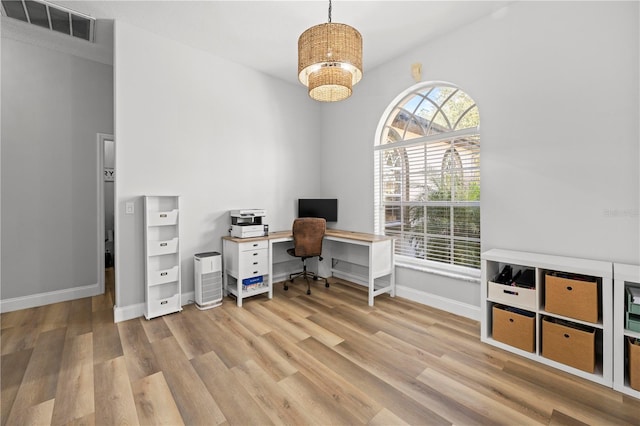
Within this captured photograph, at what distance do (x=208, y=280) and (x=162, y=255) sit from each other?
22.8 inches

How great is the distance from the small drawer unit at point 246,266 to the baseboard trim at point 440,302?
1728 millimetres

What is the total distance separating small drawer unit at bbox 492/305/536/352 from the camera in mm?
2229

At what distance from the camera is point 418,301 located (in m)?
3.43

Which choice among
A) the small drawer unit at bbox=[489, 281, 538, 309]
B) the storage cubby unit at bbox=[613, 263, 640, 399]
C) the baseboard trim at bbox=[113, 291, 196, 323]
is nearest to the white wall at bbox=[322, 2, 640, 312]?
the storage cubby unit at bbox=[613, 263, 640, 399]

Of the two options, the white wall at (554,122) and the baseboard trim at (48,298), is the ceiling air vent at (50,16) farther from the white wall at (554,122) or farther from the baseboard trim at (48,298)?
the white wall at (554,122)

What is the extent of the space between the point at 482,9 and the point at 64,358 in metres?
4.81

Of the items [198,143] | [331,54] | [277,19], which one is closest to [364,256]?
[198,143]

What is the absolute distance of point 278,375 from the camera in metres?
2.03

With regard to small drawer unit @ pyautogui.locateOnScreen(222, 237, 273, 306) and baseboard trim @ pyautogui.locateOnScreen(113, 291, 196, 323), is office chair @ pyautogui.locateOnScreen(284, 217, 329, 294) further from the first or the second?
baseboard trim @ pyautogui.locateOnScreen(113, 291, 196, 323)

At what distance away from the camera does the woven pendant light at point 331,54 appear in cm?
192

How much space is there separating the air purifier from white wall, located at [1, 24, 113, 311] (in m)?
1.58

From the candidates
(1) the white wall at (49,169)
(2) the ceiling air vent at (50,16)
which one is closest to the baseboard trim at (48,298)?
(1) the white wall at (49,169)

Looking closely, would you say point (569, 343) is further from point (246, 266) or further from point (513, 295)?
point (246, 266)

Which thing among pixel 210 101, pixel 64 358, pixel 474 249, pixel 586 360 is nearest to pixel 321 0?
pixel 210 101
